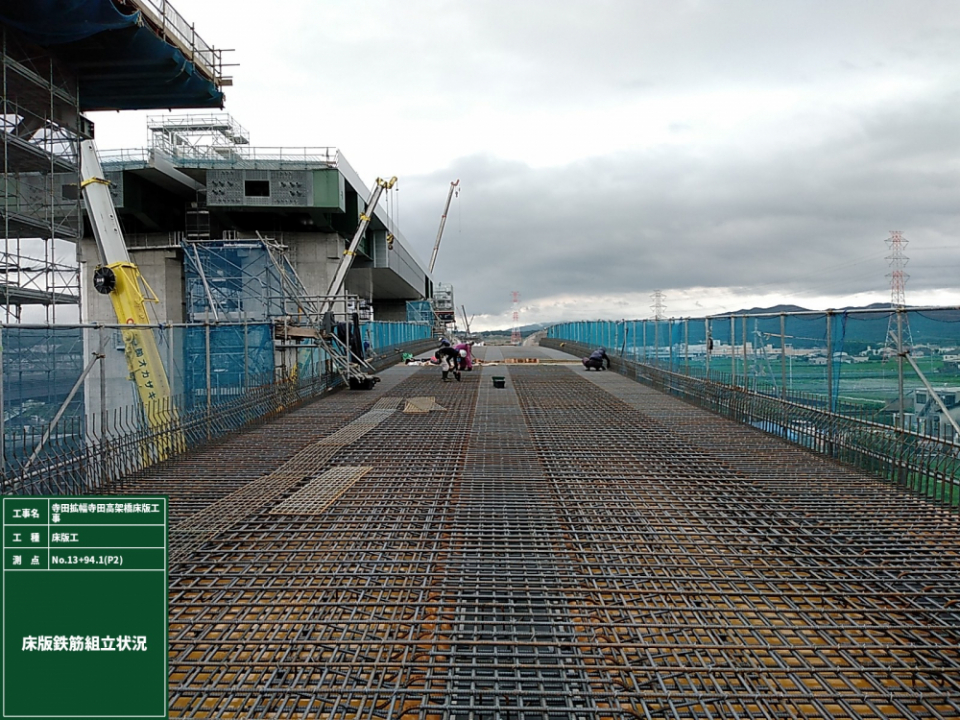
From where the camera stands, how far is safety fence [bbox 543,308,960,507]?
20.3 feet

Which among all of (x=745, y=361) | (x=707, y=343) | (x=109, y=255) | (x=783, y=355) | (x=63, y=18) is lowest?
(x=745, y=361)

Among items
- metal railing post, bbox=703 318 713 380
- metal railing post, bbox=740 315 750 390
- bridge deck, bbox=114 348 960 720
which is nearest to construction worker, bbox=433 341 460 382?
metal railing post, bbox=703 318 713 380

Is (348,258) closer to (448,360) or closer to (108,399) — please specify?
(448,360)

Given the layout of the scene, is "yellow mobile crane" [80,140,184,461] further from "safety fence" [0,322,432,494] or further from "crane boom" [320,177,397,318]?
"crane boom" [320,177,397,318]

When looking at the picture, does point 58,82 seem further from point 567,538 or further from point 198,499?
point 567,538

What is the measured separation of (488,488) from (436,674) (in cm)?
336

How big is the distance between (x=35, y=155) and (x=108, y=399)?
40.0 feet

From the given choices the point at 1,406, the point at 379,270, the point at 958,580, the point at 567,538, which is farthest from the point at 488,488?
the point at 379,270

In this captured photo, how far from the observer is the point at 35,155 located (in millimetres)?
16250

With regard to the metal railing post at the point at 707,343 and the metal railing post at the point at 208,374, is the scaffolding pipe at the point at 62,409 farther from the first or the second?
the metal railing post at the point at 707,343

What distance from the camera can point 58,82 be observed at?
674 inches

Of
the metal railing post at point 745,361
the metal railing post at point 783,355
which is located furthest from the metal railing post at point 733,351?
the metal railing post at point 783,355

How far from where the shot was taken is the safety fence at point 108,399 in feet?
19.0

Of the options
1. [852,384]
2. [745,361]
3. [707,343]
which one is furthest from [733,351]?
A: [852,384]
